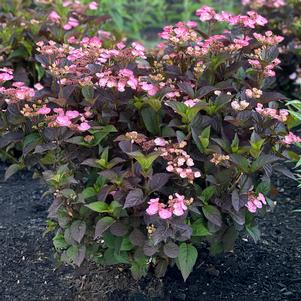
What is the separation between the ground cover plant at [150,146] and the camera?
2.28m

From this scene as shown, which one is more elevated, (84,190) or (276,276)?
(84,190)

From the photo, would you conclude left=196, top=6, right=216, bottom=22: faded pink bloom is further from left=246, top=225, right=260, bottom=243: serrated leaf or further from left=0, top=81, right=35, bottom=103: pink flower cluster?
left=246, top=225, right=260, bottom=243: serrated leaf

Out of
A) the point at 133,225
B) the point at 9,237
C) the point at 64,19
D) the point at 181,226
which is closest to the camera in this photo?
the point at 181,226

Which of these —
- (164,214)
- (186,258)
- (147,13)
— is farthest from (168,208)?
(147,13)

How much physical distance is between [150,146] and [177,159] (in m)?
0.12

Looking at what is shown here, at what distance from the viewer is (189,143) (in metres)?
2.44

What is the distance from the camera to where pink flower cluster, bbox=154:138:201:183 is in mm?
2188

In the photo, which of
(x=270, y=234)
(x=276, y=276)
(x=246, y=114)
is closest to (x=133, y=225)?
(x=246, y=114)

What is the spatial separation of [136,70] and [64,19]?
1318 mm

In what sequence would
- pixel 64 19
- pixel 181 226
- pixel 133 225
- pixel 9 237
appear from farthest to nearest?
pixel 64 19, pixel 9 237, pixel 133 225, pixel 181 226

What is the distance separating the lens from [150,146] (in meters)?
2.27

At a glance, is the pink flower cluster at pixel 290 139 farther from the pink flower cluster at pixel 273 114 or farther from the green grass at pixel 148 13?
the green grass at pixel 148 13

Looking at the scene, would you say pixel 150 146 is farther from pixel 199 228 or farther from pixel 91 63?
pixel 91 63

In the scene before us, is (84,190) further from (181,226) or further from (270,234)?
(270,234)
